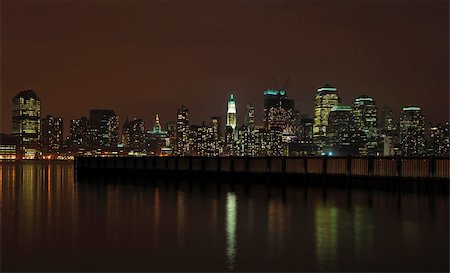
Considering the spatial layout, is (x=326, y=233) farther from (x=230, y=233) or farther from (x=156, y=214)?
(x=156, y=214)

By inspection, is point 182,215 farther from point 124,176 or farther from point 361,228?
point 124,176

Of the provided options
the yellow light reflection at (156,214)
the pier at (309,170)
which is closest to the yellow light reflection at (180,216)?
the yellow light reflection at (156,214)

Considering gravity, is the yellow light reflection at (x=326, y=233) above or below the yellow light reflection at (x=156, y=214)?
above

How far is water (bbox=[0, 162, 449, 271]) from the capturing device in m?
18.2

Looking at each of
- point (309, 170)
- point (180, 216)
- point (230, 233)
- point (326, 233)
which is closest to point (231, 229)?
point (230, 233)

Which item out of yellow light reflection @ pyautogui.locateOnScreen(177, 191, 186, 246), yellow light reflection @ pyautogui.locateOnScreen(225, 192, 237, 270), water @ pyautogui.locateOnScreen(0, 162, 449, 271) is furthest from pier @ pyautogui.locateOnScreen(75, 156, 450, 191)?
yellow light reflection @ pyautogui.locateOnScreen(177, 191, 186, 246)

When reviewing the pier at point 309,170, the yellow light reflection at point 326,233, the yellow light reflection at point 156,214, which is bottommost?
the yellow light reflection at point 156,214

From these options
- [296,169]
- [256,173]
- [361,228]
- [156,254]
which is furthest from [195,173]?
[156,254]

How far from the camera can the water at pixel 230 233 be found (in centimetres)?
1817

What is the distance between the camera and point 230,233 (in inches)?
925

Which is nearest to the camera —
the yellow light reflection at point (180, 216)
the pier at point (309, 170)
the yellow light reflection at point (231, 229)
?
the yellow light reflection at point (231, 229)

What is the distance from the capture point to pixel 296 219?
27.1 m

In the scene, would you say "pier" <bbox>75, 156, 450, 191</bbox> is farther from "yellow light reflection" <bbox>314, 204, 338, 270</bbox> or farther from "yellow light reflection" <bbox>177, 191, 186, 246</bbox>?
"yellow light reflection" <bbox>177, 191, 186, 246</bbox>

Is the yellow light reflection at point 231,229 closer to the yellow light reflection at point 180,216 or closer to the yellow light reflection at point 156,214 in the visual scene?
the yellow light reflection at point 180,216
